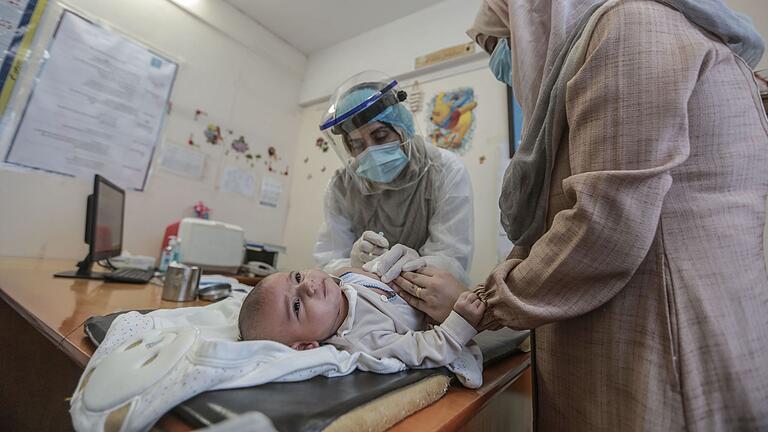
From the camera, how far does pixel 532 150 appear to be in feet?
2.46

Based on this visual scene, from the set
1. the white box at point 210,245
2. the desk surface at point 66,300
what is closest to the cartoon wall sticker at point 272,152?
the white box at point 210,245

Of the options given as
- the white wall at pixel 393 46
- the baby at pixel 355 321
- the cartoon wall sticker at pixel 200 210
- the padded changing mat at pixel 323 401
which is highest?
the white wall at pixel 393 46

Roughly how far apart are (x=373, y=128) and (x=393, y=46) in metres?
1.63

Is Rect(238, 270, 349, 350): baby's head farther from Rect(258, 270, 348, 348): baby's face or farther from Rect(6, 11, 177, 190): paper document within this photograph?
Rect(6, 11, 177, 190): paper document

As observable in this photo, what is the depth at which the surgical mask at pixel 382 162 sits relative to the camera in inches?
48.7

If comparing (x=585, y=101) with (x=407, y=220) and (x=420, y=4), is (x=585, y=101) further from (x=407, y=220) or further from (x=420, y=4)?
(x=420, y=4)

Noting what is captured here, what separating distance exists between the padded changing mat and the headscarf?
0.45m

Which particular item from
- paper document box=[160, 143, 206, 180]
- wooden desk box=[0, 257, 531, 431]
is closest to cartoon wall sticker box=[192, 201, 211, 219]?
paper document box=[160, 143, 206, 180]

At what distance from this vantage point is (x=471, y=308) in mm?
678

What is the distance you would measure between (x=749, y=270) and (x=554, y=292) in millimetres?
291

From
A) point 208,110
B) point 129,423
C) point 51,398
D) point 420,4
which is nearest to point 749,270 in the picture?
point 129,423

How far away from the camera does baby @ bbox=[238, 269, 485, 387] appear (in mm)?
665

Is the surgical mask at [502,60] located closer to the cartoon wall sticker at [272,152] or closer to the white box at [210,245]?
the white box at [210,245]

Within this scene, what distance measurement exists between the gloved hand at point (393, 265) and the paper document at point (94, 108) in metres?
2.03
